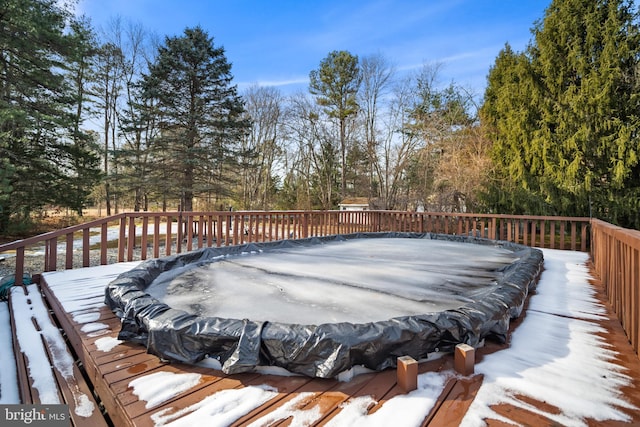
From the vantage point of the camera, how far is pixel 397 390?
47.1 inches

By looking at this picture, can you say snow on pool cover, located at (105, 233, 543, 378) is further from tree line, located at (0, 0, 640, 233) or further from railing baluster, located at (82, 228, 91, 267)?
tree line, located at (0, 0, 640, 233)

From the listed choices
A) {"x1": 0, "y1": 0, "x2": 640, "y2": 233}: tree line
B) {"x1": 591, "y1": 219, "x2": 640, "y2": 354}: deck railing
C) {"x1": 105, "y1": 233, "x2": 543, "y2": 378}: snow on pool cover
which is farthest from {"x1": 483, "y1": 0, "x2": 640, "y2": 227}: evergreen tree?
{"x1": 591, "y1": 219, "x2": 640, "y2": 354}: deck railing

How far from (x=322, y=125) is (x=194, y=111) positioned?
6037mm

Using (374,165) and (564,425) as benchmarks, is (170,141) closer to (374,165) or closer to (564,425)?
(374,165)

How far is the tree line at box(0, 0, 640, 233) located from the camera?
5.96 meters

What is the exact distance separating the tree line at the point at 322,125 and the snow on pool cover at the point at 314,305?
3949mm

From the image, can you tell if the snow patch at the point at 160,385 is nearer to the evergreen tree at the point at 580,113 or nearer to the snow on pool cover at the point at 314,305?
the snow on pool cover at the point at 314,305

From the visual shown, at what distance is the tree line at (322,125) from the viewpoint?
19.5 ft

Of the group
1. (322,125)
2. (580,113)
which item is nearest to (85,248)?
(580,113)

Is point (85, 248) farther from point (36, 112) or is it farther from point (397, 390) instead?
point (36, 112)

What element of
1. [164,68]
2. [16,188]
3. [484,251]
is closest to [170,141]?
[164,68]

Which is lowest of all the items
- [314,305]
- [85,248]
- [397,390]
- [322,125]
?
[397,390]

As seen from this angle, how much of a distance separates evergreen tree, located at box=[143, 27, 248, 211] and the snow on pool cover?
921cm

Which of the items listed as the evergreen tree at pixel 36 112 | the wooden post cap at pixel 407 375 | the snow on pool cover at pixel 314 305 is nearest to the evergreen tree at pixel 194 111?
the evergreen tree at pixel 36 112
